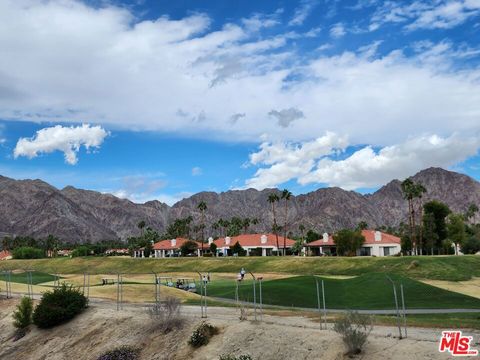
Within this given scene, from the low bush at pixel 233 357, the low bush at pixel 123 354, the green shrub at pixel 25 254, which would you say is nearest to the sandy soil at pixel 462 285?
the low bush at pixel 233 357

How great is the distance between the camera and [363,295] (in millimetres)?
50312

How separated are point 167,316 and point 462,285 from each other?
49375 millimetres

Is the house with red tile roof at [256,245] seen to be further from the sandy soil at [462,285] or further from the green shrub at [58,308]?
the green shrub at [58,308]

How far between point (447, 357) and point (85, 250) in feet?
547

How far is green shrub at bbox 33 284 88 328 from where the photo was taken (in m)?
37.3

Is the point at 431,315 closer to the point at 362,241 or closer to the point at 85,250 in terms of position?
the point at 362,241

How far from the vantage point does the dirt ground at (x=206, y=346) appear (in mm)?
23141

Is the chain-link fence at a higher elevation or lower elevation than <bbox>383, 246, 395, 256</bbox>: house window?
lower

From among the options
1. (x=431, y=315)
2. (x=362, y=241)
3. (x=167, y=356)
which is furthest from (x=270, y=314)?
(x=362, y=241)

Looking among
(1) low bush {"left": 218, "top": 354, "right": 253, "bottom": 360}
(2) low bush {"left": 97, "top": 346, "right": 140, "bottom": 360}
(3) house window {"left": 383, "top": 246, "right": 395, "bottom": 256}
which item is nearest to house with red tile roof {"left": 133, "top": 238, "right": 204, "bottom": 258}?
(3) house window {"left": 383, "top": 246, "right": 395, "bottom": 256}

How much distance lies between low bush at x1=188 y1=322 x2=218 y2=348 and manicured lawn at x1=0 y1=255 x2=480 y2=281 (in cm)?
5425

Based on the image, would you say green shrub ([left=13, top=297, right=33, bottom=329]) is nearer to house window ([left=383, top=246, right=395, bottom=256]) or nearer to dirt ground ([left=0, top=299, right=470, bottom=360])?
dirt ground ([left=0, top=299, right=470, bottom=360])

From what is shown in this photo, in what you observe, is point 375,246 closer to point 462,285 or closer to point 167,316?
point 462,285

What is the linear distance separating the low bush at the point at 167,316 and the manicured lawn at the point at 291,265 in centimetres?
5303
